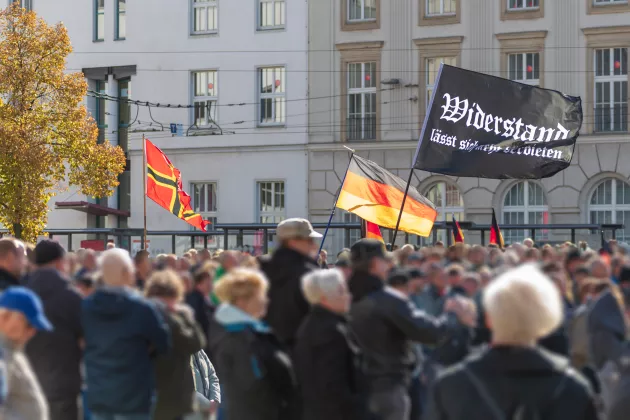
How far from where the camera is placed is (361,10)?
130ft

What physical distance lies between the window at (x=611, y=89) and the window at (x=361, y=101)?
7.27 m

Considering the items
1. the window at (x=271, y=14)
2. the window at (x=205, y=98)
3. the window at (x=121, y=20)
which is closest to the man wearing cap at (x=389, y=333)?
the window at (x=271, y=14)

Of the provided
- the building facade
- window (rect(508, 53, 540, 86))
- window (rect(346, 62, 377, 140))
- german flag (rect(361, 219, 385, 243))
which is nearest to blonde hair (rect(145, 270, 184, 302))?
german flag (rect(361, 219, 385, 243))

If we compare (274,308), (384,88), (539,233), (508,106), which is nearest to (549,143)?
(508,106)

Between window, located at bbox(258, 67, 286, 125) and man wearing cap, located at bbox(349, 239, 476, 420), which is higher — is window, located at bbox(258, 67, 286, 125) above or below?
above

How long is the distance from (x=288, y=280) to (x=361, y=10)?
3227 centimetres

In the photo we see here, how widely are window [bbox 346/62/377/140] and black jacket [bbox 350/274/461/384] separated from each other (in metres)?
31.4

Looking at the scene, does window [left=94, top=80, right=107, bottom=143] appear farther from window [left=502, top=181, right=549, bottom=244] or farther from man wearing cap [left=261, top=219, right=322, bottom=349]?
man wearing cap [left=261, top=219, right=322, bottom=349]

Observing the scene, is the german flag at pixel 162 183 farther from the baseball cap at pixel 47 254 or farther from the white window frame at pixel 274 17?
the white window frame at pixel 274 17

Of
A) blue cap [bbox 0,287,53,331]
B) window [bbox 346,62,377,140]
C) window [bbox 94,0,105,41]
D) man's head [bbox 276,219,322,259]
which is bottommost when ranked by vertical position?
blue cap [bbox 0,287,53,331]

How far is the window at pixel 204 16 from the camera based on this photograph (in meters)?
42.2

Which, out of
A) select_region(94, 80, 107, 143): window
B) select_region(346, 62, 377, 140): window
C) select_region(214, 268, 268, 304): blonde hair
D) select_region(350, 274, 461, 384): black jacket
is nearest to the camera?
select_region(214, 268, 268, 304): blonde hair

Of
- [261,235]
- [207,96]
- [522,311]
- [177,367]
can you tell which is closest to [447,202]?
[261,235]

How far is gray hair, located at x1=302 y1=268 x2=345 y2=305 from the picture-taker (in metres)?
7.55
